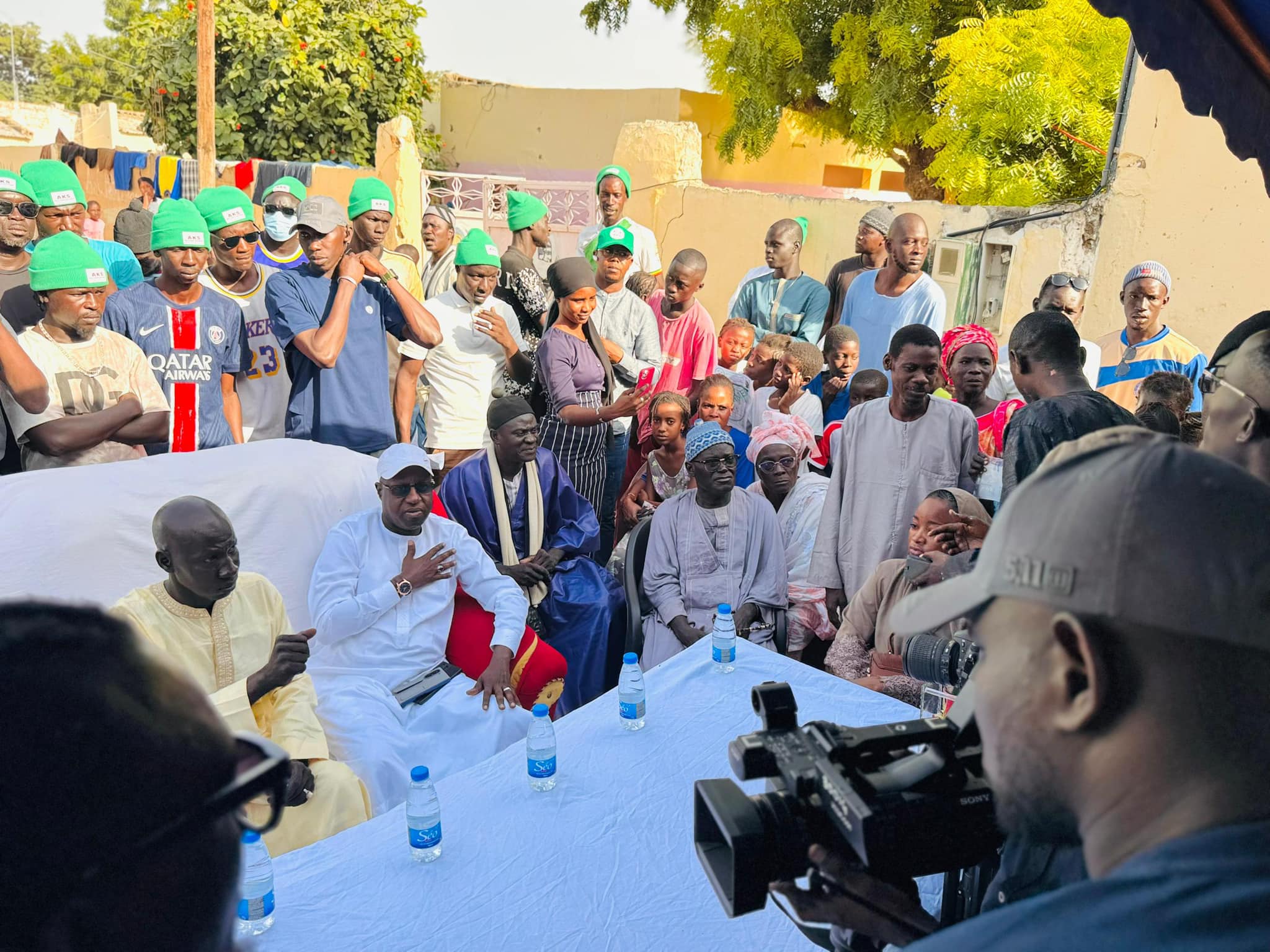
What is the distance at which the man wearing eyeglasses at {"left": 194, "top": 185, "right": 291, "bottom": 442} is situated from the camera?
4953 mm

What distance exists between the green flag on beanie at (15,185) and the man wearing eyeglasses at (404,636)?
3.60 metres

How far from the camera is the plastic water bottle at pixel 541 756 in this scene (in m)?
2.55

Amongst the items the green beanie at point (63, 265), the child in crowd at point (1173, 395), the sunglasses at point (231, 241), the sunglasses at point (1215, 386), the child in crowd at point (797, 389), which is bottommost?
the child in crowd at point (797, 389)

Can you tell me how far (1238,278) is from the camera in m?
6.59

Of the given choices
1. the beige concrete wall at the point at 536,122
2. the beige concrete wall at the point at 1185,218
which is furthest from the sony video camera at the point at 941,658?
the beige concrete wall at the point at 536,122

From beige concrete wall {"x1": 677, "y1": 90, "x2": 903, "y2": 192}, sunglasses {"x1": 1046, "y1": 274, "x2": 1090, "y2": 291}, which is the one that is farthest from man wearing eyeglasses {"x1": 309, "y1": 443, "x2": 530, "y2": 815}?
beige concrete wall {"x1": 677, "y1": 90, "x2": 903, "y2": 192}

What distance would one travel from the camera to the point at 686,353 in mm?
5914

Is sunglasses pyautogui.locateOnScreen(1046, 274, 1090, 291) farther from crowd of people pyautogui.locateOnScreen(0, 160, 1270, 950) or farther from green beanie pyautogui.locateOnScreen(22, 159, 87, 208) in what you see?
green beanie pyautogui.locateOnScreen(22, 159, 87, 208)

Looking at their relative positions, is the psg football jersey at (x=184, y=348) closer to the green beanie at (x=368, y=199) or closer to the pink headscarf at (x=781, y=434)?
the green beanie at (x=368, y=199)

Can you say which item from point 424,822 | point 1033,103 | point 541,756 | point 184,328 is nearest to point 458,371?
point 184,328

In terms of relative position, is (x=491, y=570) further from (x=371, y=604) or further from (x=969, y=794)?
(x=969, y=794)

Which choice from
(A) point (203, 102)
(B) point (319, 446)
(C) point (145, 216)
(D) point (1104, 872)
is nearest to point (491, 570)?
(B) point (319, 446)

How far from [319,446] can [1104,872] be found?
398 cm

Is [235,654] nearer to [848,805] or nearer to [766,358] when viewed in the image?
[848,805]
